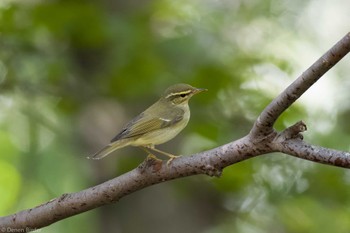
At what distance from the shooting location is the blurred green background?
5.33m

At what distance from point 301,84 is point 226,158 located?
51 centimetres

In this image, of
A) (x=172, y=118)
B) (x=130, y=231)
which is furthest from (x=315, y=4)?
(x=172, y=118)

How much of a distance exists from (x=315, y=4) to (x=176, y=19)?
199 cm

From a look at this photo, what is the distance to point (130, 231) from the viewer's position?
6066 millimetres

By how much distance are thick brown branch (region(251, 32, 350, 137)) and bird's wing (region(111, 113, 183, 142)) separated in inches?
57.0

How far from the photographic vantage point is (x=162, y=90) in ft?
18.1

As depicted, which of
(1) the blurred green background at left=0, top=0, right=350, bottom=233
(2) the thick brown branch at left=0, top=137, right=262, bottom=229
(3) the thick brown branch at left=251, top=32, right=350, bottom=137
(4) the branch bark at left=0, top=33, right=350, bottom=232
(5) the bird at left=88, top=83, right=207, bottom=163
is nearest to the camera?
(3) the thick brown branch at left=251, top=32, right=350, bottom=137

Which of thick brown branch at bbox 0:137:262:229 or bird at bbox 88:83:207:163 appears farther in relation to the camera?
bird at bbox 88:83:207:163

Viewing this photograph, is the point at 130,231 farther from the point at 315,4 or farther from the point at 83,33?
the point at 315,4

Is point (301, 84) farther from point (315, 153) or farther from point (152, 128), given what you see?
point (152, 128)

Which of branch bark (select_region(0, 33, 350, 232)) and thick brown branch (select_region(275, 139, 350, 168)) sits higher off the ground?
branch bark (select_region(0, 33, 350, 232))

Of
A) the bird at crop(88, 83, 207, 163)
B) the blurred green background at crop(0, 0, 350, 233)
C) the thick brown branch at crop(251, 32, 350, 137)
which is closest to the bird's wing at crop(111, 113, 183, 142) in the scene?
the bird at crop(88, 83, 207, 163)

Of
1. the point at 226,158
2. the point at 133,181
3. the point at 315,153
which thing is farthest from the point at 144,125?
the point at 315,153

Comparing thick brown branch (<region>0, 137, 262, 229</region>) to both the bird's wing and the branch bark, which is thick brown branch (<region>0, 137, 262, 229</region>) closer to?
the branch bark
